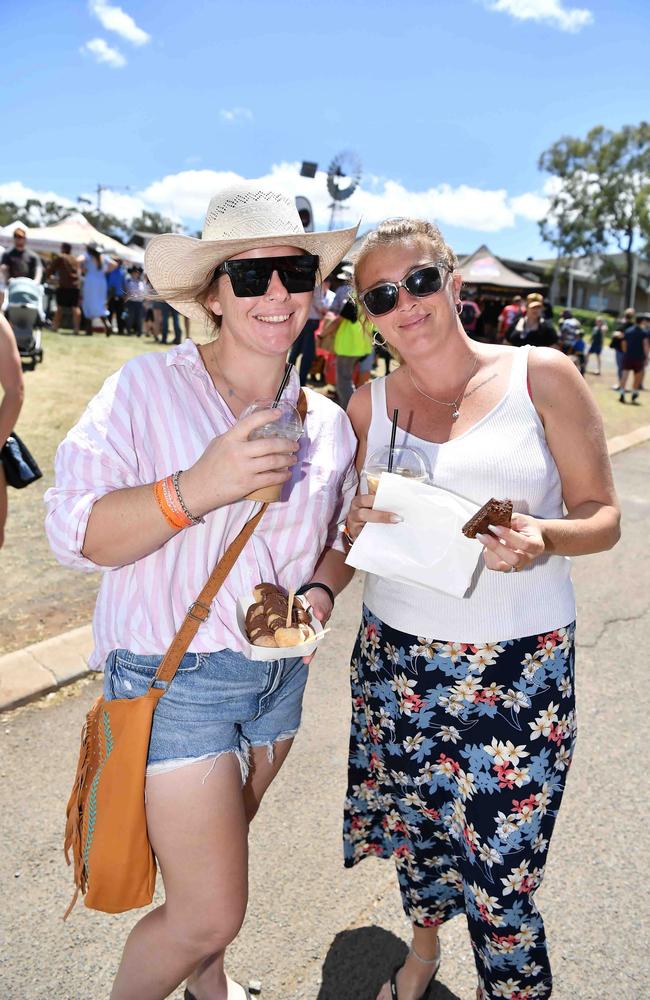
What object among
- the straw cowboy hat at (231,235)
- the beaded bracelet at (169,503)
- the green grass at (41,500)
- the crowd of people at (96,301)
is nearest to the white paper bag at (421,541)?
the beaded bracelet at (169,503)

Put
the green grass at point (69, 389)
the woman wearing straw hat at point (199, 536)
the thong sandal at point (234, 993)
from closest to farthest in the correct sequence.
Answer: the woman wearing straw hat at point (199, 536), the thong sandal at point (234, 993), the green grass at point (69, 389)

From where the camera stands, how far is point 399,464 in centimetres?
187

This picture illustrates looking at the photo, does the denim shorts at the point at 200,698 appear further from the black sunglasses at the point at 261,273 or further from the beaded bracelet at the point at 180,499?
the black sunglasses at the point at 261,273

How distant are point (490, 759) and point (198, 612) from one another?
2.86 ft

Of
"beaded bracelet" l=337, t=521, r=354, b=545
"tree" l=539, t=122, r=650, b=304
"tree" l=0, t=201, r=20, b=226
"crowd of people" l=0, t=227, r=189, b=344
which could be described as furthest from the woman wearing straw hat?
"tree" l=0, t=201, r=20, b=226

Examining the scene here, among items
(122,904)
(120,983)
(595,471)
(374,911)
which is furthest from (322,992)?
(595,471)

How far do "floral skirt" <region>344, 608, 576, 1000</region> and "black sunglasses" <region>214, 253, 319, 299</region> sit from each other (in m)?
1.00

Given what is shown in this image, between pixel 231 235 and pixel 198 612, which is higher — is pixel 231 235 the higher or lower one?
the higher one

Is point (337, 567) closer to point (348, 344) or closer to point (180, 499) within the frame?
point (180, 499)

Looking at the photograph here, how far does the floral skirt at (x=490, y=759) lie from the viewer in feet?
6.00

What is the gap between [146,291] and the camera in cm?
196

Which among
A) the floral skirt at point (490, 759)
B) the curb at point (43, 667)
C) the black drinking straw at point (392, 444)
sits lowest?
the curb at point (43, 667)

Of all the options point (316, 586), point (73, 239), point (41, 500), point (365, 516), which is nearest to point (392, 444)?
point (365, 516)

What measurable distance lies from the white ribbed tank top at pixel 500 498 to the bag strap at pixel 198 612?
53 cm
